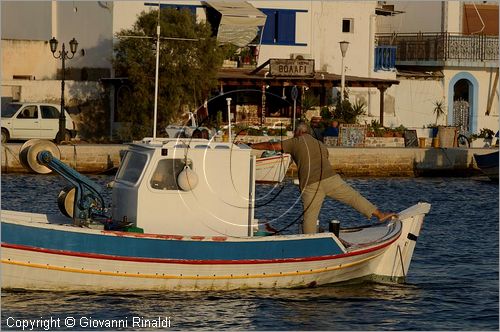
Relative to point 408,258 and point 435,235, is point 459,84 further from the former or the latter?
point 408,258

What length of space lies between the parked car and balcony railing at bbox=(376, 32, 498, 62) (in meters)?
15.5

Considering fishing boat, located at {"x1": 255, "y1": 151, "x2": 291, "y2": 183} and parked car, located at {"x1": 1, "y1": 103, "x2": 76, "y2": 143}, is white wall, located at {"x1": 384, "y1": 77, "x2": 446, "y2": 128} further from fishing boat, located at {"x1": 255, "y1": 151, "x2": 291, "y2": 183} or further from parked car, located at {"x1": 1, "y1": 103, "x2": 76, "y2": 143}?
fishing boat, located at {"x1": 255, "y1": 151, "x2": 291, "y2": 183}

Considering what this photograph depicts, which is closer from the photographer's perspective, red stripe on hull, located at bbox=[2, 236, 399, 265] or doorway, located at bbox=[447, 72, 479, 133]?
red stripe on hull, located at bbox=[2, 236, 399, 265]

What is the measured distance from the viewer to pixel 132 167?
16922mm

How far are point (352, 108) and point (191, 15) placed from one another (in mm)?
5908

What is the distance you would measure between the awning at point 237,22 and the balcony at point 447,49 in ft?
21.1

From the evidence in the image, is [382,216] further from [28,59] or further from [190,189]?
[28,59]

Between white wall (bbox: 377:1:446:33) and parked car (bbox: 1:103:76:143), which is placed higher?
white wall (bbox: 377:1:446:33)

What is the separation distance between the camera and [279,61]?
135 feet

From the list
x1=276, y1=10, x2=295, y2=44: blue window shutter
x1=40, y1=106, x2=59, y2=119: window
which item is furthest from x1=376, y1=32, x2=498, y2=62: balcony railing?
x1=40, y1=106, x2=59, y2=119: window

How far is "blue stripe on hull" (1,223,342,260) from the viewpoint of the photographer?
51.4 feet

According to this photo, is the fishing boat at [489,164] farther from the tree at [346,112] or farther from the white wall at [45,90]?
the white wall at [45,90]

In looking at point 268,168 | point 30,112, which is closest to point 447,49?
point 30,112

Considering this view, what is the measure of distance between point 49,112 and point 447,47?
55.8ft
